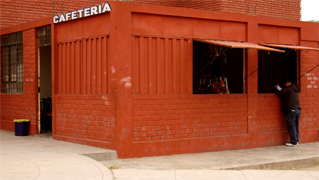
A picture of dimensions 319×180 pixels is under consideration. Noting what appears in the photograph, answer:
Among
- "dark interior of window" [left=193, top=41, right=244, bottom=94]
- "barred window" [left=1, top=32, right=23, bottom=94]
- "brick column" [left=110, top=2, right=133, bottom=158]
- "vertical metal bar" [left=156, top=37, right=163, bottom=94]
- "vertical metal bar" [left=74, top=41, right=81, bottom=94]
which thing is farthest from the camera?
"barred window" [left=1, top=32, right=23, bottom=94]

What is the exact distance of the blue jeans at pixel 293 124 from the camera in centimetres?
1198

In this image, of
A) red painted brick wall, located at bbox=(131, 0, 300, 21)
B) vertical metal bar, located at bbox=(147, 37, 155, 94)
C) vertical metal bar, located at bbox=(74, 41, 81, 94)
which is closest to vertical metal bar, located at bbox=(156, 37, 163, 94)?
vertical metal bar, located at bbox=(147, 37, 155, 94)

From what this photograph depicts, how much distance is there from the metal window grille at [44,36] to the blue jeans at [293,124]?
7.82 m

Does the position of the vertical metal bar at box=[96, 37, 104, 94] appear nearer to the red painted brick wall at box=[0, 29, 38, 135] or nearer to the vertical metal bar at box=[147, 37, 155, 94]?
the vertical metal bar at box=[147, 37, 155, 94]

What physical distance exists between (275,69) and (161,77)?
18.6 ft

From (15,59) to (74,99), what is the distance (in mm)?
4140

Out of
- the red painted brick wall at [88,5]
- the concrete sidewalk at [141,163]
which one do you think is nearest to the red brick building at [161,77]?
the concrete sidewalk at [141,163]

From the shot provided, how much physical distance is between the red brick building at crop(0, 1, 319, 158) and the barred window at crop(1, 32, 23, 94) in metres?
0.08

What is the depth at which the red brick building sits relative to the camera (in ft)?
32.4

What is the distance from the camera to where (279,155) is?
10609 millimetres

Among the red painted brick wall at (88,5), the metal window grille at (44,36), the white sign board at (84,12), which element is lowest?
the metal window grille at (44,36)

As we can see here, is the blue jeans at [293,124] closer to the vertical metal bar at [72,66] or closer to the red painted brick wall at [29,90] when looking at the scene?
the vertical metal bar at [72,66]

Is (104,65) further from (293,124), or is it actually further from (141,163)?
(293,124)

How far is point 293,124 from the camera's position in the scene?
11977 millimetres
